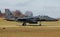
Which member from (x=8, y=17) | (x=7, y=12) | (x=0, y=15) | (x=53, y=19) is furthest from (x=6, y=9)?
(x=0, y=15)

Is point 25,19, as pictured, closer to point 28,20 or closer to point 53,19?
point 28,20

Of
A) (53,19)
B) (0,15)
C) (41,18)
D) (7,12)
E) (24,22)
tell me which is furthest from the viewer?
(0,15)

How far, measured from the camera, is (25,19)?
141ft

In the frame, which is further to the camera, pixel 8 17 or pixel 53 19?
pixel 8 17

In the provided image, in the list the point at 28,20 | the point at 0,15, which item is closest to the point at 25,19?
the point at 28,20

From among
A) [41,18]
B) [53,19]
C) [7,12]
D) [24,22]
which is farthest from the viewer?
[7,12]

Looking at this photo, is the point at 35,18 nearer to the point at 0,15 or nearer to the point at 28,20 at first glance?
the point at 28,20

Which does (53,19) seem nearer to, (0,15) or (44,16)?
(44,16)

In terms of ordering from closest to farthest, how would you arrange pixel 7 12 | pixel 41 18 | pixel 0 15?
1. pixel 41 18
2. pixel 7 12
3. pixel 0 15

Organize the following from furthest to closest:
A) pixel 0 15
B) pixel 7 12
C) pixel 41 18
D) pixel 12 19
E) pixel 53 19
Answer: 1. pixel 0 15
2. pixel 7 12
3. pixel 12 19
4. pixel 53 19
5. pixel 41 18

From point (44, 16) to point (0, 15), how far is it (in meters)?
89.2

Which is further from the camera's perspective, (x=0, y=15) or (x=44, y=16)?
(x=0, y=15)

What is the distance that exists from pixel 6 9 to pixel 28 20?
817 inches

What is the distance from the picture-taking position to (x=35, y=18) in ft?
143
